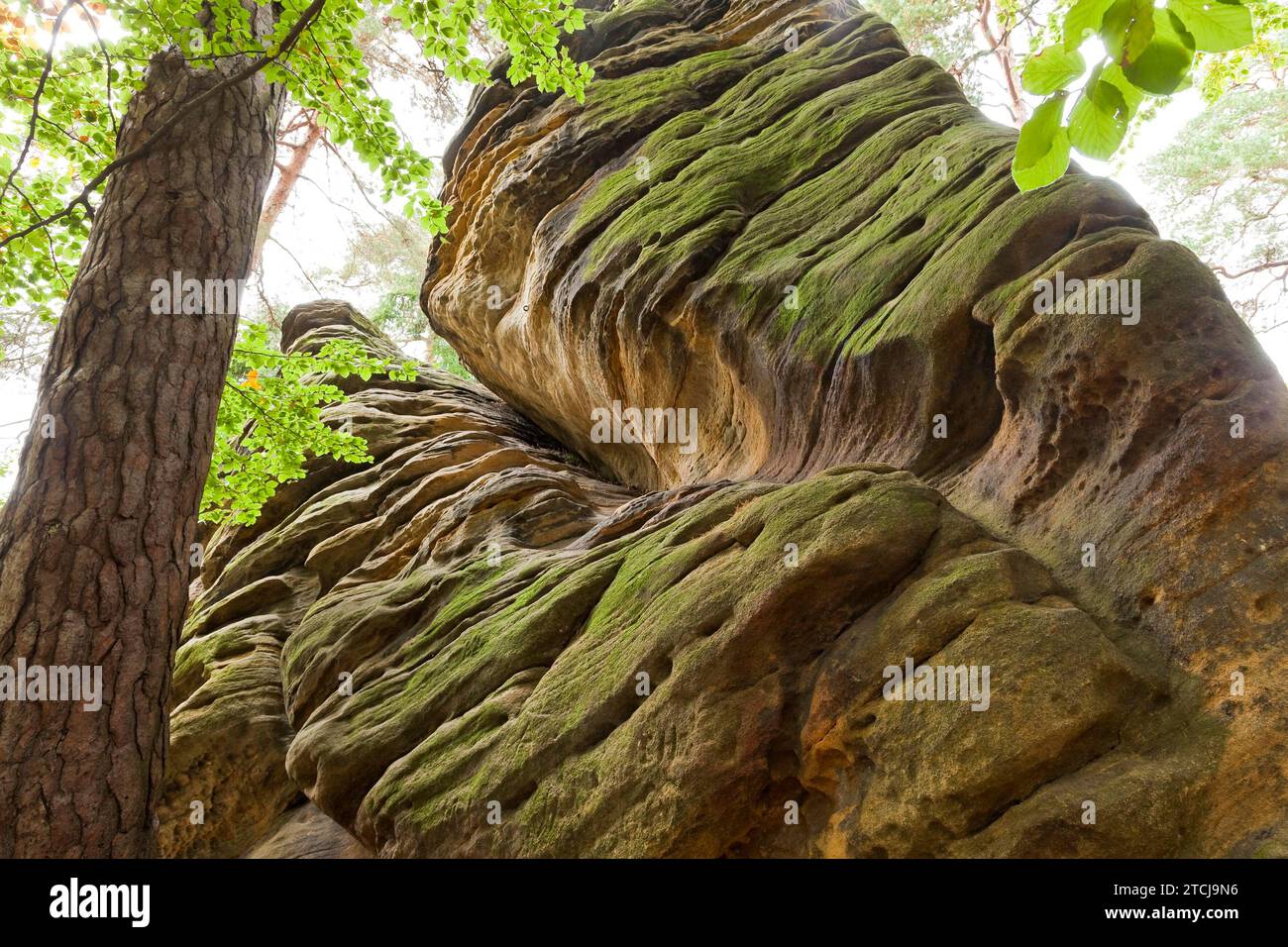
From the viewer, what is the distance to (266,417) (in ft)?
27.6

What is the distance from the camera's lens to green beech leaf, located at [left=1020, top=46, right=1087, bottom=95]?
158 cm

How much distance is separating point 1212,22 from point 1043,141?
0.36 meters

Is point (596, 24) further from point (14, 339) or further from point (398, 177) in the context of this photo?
point (14, 339)

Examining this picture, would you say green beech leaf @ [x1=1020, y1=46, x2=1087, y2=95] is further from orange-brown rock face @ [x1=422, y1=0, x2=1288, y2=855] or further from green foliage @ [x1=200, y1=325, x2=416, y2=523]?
green foliage @ [x1=200, y1=325, x2=416, y2=523]

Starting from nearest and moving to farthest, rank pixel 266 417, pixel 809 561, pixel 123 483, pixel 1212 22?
pixel 1212 22, pixel 123 483, pixel 809 561, pixel 266 417

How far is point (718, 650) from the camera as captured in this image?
4656 mm

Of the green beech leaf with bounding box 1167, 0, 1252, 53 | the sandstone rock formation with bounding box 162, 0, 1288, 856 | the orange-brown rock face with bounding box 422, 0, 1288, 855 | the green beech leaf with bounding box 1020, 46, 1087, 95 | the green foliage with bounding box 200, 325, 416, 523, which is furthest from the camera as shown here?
the green foliage with bounding box 200, 325, 416, 523

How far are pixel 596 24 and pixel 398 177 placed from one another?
30.2 feet

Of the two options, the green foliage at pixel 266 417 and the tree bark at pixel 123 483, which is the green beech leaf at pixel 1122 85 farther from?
the green foliage at pixel 266 417

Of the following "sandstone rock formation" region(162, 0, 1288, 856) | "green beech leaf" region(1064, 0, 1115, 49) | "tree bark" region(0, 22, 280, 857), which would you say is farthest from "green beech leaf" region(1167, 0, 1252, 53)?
"tree bark" region(0, 22, 280, 857)

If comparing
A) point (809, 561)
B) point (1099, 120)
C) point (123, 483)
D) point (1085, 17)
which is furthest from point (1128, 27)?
point (123, 483)

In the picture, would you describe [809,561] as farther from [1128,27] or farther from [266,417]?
[266,417]

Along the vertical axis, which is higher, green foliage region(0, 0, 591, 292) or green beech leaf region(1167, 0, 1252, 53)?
green foliage region(0, 0, 591, 292)
